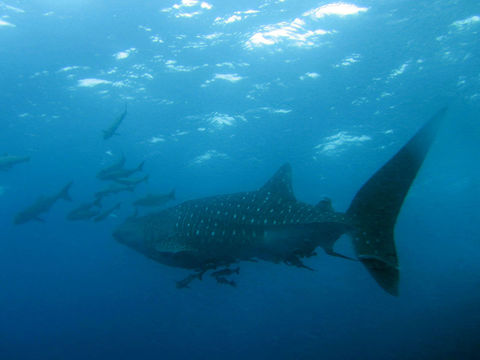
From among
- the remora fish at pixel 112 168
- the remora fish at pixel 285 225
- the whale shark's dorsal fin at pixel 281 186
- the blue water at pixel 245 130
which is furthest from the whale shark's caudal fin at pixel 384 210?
the blue water at pixel 245 130

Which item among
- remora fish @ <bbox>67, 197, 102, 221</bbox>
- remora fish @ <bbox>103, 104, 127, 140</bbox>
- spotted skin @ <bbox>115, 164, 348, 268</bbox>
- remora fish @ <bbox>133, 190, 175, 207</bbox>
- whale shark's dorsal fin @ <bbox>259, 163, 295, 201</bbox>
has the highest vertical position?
remora fish @ <bbox>103, 104, 127, 140</bbox>

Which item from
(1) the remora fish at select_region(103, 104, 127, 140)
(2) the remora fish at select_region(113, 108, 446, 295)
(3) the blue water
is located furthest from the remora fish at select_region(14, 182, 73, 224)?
(2) the remora fish at select_region(113, 108, 446, 295)

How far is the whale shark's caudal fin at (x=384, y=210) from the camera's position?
3.75 metres

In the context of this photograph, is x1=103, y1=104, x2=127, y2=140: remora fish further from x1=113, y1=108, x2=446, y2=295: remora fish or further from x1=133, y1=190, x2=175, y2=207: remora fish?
x1=113, y1=108, x2=446, y2=295: remora fish

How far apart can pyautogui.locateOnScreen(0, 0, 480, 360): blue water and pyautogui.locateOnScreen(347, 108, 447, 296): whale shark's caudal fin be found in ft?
40.7

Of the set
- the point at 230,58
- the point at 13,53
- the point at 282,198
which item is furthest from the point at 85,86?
the point at 282,198

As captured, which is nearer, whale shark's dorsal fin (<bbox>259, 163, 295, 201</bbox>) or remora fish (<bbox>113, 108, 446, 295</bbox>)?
remora fish (<bbox>113, 108, 446, 295</bbox>)

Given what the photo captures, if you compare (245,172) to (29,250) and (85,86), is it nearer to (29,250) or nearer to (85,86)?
(85,86)

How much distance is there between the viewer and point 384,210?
165 inches

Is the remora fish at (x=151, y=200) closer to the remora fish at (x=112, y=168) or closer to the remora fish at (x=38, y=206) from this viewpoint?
the remora fish at (x=112, y=168)

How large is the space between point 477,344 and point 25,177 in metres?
35.7

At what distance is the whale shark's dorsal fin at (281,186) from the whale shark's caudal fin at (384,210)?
1293mm

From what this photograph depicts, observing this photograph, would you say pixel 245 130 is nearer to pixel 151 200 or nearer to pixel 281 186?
pixel 151 200

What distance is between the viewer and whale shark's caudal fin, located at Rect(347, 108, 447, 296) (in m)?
3.75
